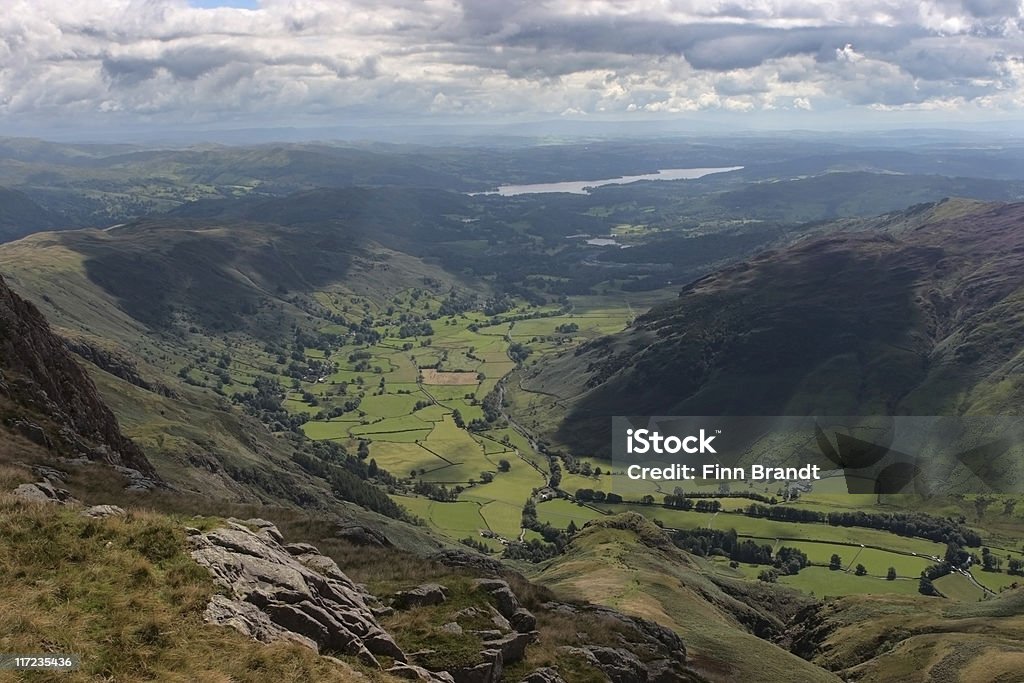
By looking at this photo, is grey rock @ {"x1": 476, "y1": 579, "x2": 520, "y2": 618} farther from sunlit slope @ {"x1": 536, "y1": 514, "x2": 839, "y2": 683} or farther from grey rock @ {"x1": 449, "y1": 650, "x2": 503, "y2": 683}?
sunlit slope @ {"x1": 536, "y1": 514, "x2": 839, "y2": 683}

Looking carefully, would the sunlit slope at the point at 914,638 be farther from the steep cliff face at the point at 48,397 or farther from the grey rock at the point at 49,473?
the grey rock at the point at 49,473

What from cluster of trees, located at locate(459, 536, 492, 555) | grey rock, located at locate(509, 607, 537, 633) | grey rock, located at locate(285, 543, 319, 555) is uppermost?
grey rock, located at locate(285, 543, 319, 555)

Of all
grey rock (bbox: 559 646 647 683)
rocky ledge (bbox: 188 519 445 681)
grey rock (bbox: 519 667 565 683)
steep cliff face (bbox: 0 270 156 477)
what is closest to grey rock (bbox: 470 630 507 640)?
grey rock (bbox: 519 667 565 683)

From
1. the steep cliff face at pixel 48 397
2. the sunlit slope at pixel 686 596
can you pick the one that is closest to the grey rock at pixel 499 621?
the sunlit slope at pixel 686 596

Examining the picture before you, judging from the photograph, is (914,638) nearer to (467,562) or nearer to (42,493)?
(467,562)

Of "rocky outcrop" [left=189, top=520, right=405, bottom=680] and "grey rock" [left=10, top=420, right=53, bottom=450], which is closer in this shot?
"rocky outcrop" [left=189, top=520, right=405, bottom=680]

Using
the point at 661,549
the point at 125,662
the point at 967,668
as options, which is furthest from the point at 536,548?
the point at 125,662

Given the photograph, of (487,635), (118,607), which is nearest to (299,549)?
(487,635)
